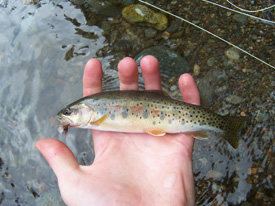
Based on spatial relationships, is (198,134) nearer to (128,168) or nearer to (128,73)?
(128,168)

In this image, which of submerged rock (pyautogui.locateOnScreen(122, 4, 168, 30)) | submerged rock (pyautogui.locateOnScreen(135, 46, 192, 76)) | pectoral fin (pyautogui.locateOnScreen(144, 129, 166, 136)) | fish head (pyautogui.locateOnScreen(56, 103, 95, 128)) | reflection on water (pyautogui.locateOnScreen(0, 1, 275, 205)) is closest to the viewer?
pectoral fin (pyautogui.locateOnScreen(144, 129, 166, 136))

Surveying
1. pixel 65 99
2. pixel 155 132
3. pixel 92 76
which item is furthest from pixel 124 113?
pixel 65 99

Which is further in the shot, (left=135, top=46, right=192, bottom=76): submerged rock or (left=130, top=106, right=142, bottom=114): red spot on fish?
(left=135, top=46, right=192, bottom=76): submerged rock

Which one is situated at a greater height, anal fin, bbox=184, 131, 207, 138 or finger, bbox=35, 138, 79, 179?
finger, bbox=35, 138, 79, 179

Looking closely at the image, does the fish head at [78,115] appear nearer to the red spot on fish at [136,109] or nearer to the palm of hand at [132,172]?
the palm of hand at [132,172]

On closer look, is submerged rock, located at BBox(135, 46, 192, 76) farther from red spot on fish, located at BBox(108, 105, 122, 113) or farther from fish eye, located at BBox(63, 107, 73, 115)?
fish eye, located at BBox(63, 107, 73, 115)

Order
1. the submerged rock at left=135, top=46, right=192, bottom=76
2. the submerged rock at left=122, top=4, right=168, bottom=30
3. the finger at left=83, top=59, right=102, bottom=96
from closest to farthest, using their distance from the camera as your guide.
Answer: the finger at left=83, top=59, right=102, bottom=96 < the submerged rock at left=135, top=46, right=192, bottom=76 < the submerged rock at left=122, top=4, right=168, bottom=30

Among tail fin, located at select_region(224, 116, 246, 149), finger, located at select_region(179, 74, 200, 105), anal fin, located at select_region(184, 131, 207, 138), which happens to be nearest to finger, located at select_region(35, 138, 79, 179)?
anal fin, located at select_region(184, 131, 207, 138)
